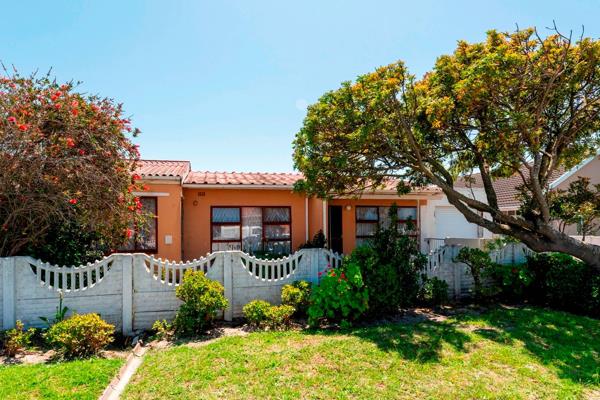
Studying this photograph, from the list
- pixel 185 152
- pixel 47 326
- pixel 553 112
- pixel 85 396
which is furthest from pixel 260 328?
pixel 185 152

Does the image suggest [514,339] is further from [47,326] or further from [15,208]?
[15,208]

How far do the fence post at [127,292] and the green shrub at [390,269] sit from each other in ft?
16.1

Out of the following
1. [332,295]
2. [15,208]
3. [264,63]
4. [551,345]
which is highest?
[264,63]

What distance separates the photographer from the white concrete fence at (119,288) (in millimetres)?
6520

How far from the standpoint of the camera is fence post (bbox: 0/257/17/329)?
639 cm

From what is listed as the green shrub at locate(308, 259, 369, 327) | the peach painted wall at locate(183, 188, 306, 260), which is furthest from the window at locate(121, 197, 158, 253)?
the green shrub at locate(308, 259, 369, 327)

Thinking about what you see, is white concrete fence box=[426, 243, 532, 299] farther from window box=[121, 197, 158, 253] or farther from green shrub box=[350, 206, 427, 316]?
window box=[121, 197, 158, 253]

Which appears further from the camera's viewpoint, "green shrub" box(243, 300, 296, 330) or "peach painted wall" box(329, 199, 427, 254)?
"peach painted wall" box(329, 199, 427, 254)

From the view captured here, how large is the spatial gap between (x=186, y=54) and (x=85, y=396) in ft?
31.1

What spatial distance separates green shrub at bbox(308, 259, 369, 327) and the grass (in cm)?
377

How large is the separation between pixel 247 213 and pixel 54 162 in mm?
6769

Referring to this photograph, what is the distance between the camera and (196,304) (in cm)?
675

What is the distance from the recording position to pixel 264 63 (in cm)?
1088

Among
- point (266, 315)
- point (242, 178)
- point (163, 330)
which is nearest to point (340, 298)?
point (266, 315)
